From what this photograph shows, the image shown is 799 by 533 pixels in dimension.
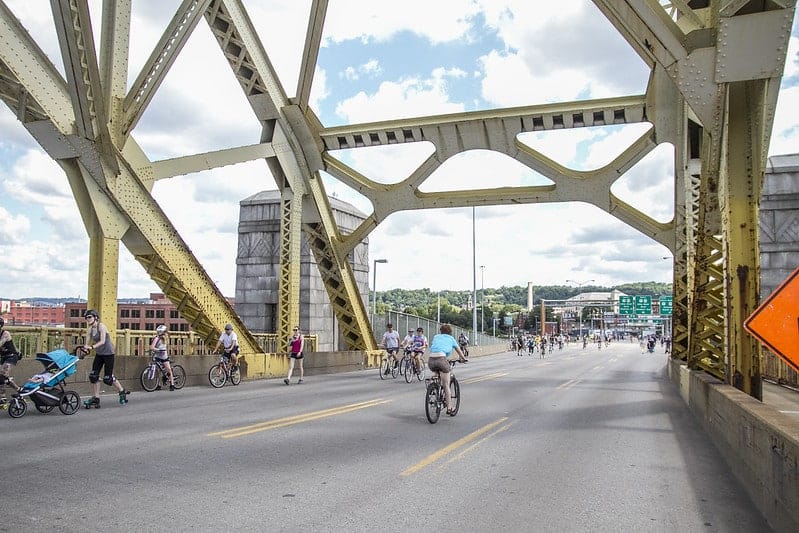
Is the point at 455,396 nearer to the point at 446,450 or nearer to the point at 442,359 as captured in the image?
the point at 442,359

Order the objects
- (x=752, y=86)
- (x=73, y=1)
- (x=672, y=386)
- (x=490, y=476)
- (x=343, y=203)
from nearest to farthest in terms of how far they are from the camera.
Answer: (x=490, y=476) < (x=752, y=86) < (x=73, y=1) < (x=672, y=386) < (x=343, y=203)

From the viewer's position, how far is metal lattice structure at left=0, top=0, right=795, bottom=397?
8617mm

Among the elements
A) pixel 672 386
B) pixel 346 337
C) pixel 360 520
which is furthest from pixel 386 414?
pixel 346 337

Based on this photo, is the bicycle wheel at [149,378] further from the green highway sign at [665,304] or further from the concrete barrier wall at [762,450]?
the green highway sign at [665,304]

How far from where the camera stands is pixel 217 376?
17.0 metres

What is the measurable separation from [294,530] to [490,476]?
2524mm

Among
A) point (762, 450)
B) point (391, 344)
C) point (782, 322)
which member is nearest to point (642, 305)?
point (391, 344)

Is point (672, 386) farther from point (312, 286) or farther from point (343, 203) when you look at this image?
point (343, 203)

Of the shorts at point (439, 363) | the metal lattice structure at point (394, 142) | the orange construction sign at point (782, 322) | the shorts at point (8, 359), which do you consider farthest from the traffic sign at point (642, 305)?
the orange construction sign at point (782, 322)

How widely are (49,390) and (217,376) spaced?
6525 millimetres

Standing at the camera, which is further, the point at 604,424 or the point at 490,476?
the point at 604,424

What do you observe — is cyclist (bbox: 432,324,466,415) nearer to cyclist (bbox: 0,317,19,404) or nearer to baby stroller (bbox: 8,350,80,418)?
baby stroller (bbox: 8,350,80,418)

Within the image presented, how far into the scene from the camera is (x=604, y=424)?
35.7 feet

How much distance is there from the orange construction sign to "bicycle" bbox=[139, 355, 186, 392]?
1308cm
